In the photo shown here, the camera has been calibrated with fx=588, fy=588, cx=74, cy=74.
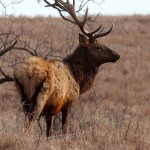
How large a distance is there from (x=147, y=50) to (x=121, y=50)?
1.29 metres

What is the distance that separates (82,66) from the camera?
10.4 metres

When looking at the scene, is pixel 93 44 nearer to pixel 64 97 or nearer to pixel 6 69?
pixel 64 97

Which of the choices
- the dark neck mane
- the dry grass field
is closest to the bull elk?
the dark neck mane

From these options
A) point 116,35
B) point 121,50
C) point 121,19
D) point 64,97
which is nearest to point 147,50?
point 121,50

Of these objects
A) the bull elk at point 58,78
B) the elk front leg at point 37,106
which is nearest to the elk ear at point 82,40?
the bull elk at point 58,78

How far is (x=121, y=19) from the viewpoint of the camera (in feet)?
115

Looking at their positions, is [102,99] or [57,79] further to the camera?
[102,99]

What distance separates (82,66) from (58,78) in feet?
5.81

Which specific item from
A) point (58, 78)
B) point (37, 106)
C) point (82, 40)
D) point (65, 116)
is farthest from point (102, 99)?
point (37, 106)

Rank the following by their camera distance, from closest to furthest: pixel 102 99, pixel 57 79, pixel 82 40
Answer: pixel 57 79 → pixel 82 40 → pixel 102 99

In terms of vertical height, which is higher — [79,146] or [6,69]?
[79,146]

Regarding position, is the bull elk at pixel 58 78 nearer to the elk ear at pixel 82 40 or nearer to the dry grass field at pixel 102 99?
the elk ear at pixel 82 40

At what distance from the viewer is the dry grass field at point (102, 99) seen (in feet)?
25.2

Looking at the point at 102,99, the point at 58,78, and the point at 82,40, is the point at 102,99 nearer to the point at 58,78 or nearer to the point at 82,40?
the point at 82,40
